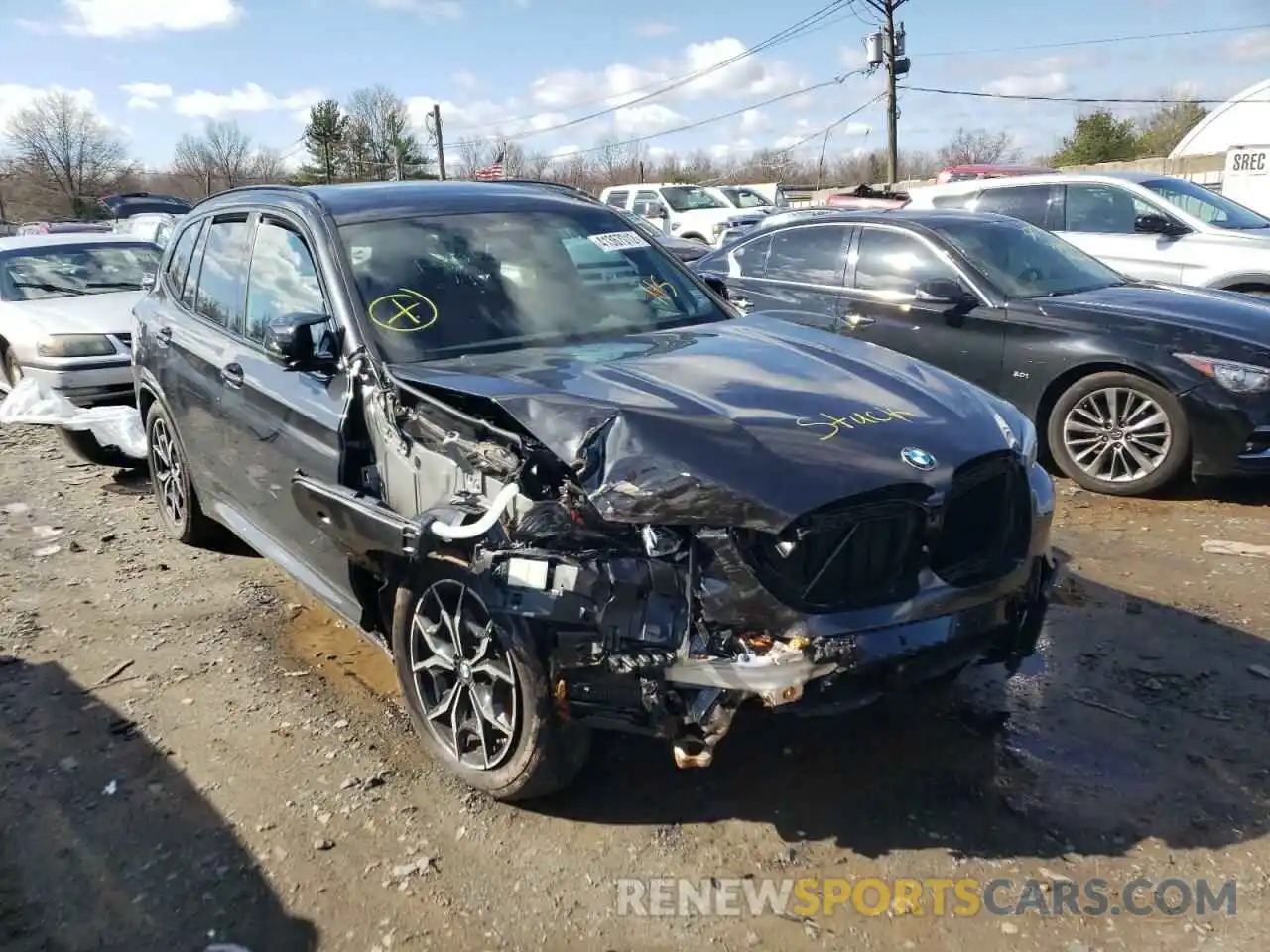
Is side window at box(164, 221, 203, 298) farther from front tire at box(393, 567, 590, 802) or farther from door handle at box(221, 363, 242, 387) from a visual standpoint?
front tire at box(393, 567, 590, 802)

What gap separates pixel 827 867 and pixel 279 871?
1.57 meters

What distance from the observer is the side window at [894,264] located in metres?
6.78

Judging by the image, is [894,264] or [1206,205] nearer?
[894,264]

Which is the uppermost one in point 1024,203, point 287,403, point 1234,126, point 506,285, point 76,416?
point 1234,126

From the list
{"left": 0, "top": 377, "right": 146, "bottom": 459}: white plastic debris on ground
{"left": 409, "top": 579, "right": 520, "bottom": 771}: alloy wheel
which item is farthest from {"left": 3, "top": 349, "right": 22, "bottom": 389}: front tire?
{"left": 409, "top": 579, "right": 520, "bottom": 771}: alloy wheel

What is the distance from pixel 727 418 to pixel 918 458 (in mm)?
546

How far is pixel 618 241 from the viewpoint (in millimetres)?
4398

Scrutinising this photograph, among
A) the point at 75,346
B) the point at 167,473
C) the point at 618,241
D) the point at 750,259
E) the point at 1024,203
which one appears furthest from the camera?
the point at 1024,203

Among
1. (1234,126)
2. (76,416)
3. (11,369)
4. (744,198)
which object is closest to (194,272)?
(76,416)

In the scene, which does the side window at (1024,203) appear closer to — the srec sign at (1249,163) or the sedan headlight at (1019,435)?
the sedan headlight at (1019,435)

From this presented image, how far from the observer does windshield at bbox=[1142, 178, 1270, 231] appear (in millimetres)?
9539

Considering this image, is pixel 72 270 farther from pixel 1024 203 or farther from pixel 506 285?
pixel 1024 203

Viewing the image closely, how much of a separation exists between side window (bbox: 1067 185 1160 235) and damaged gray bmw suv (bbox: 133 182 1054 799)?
285 inches

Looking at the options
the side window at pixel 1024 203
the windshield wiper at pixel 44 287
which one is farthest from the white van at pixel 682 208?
the windshield wiper at pixel 44 287
